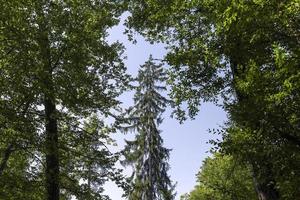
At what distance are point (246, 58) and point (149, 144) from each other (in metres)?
21.7

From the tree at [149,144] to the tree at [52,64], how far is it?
15768 mm

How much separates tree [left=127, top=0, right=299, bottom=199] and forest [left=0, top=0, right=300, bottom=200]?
0.11 feet

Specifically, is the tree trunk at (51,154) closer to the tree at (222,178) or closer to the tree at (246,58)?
the tree at (246,58)

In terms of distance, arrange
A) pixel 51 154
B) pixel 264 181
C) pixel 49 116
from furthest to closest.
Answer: pixel 49 116
pixel 51 154
pixel 264 181

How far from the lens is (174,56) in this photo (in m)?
14.0

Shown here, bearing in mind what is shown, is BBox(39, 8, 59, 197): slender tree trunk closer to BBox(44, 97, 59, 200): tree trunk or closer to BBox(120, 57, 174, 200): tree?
BBox(44, 97, 59, 200): tree trunk

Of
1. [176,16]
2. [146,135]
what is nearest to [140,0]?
[176,16]

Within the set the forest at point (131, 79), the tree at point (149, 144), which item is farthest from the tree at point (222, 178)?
the forest at point (131, 79)

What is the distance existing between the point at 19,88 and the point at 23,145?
8.64 feet

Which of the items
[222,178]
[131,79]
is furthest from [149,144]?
[131,79]

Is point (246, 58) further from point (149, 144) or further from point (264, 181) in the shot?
point (149, 144)

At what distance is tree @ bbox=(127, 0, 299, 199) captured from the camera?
35.3 feet

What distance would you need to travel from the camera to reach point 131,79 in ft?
55.8

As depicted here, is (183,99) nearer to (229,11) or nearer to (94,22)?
(94,22)
